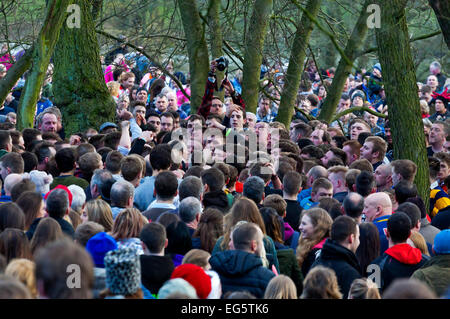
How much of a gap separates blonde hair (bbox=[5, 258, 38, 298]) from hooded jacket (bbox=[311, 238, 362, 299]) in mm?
2418

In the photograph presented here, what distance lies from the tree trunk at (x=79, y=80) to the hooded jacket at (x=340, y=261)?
7.35m

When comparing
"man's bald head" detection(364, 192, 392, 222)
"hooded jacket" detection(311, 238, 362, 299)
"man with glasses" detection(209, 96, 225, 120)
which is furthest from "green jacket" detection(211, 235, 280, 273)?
"man with glasses" detection(209, 96, 225, 120)

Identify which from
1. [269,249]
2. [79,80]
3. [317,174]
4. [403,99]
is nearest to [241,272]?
[269,249]

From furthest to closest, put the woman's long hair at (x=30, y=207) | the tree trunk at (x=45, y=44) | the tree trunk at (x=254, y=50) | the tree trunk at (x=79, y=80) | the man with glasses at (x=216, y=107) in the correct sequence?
the tree trunk at (x=79, y=80) < the tree trunk at (x=254, y=50) < the man with glasses at (x=216, y=107) < the tree trunk at (x=45, y=44) < the woman's long hair at (x=30, y=207)

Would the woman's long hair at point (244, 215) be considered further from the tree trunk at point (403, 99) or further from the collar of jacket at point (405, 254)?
the tree trunk at point (403, 99)

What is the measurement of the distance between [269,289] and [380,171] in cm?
473

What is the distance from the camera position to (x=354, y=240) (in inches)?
246

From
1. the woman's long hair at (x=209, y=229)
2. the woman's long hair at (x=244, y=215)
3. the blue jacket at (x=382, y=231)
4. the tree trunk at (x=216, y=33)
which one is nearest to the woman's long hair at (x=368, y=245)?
the blue jacket at (x=382, y=231)

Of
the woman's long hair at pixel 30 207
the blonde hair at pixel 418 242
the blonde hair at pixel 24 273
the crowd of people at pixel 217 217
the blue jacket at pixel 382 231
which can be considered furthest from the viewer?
the blue jacket at pixel 382 231

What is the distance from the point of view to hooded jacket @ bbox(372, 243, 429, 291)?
6262 millimetres

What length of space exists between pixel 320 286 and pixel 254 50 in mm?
8337

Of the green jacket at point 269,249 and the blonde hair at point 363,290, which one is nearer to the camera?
the blonde hair at point 363,290

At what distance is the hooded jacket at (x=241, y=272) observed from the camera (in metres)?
5.46
